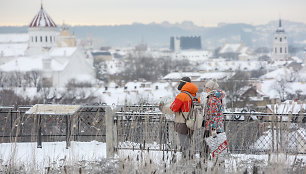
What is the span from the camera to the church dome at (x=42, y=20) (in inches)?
3342

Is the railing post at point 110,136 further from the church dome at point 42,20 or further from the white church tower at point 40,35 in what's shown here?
the church dome at point 42,20

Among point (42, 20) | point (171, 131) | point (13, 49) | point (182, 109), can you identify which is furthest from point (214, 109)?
point (13, 49)

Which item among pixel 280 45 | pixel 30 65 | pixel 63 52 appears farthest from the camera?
pixel 280 45

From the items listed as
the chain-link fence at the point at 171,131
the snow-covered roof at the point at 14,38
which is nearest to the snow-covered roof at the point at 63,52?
the snow-covered roof at the point at 14,38

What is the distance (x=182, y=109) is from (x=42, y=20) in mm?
82355

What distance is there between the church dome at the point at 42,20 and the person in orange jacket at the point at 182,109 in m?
81.3

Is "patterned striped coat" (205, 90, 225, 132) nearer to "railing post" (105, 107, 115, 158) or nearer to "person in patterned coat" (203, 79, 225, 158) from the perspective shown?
"person in patterned coat" (203, 79, 225, 158)

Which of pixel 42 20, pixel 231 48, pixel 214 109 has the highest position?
pixel 231 48

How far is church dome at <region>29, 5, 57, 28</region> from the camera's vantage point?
84.9 m

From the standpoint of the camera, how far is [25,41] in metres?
98.9

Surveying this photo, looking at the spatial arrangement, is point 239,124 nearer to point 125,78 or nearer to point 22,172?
point 22,172

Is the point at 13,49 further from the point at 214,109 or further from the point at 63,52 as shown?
the point at 214,109

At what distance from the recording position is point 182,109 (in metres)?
6.48

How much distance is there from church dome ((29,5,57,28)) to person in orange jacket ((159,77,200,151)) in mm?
81330
